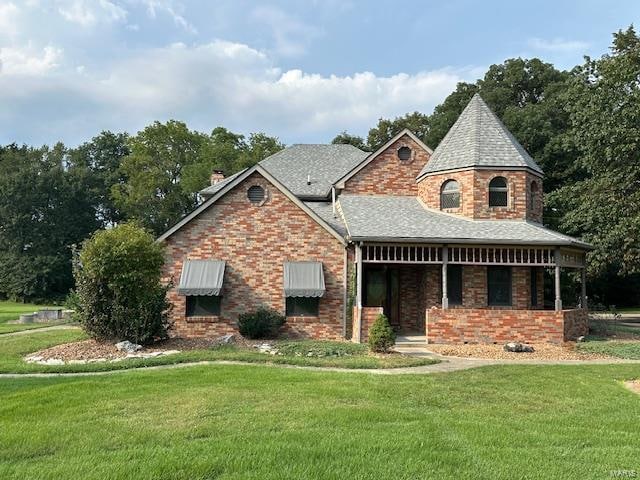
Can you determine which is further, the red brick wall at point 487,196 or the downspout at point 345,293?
the red brick wall at point 487,196

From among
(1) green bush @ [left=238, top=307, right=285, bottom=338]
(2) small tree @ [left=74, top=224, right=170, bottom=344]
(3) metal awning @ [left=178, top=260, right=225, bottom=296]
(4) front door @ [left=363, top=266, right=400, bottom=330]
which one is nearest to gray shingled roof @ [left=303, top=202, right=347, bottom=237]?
(4) front door @ [left=363, top=266, right=400, bottom=330]

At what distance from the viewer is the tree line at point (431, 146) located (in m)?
24.2

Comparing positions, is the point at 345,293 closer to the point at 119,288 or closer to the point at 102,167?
the point at 119,288

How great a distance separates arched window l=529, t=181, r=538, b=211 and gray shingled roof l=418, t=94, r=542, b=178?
2.01 feet

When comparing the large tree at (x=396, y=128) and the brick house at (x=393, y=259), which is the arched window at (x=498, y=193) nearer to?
the brick house at (x=393, y=259)

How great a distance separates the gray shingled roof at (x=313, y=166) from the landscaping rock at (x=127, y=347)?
1127 centimetres

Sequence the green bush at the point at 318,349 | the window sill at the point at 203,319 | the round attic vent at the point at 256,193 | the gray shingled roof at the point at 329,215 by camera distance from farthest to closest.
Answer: the gray shingled roof at the point at 329,215 < the round attic vent at the point at 256,193 < the window sill at the point at 203,319 < the green bush at the point at 318,349

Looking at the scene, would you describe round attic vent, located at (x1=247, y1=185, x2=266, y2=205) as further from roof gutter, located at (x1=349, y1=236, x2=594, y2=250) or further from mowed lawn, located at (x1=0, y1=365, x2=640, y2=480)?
mowed lawn, located at (x1=0, y1=365, x2=640, y2=480)

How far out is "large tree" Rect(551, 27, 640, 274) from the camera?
23297mm

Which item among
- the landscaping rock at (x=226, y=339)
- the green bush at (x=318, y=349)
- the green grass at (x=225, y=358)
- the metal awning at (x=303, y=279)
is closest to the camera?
the green grass at (x=225, y=358)

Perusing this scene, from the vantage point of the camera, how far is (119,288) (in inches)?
588

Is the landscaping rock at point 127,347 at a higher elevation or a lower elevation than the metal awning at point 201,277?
lower

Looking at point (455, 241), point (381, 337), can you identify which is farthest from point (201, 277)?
point (455, 241)

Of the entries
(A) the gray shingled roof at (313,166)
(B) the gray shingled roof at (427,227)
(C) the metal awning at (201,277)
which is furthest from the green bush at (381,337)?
(A) the gray shingled roof at (313,166)
